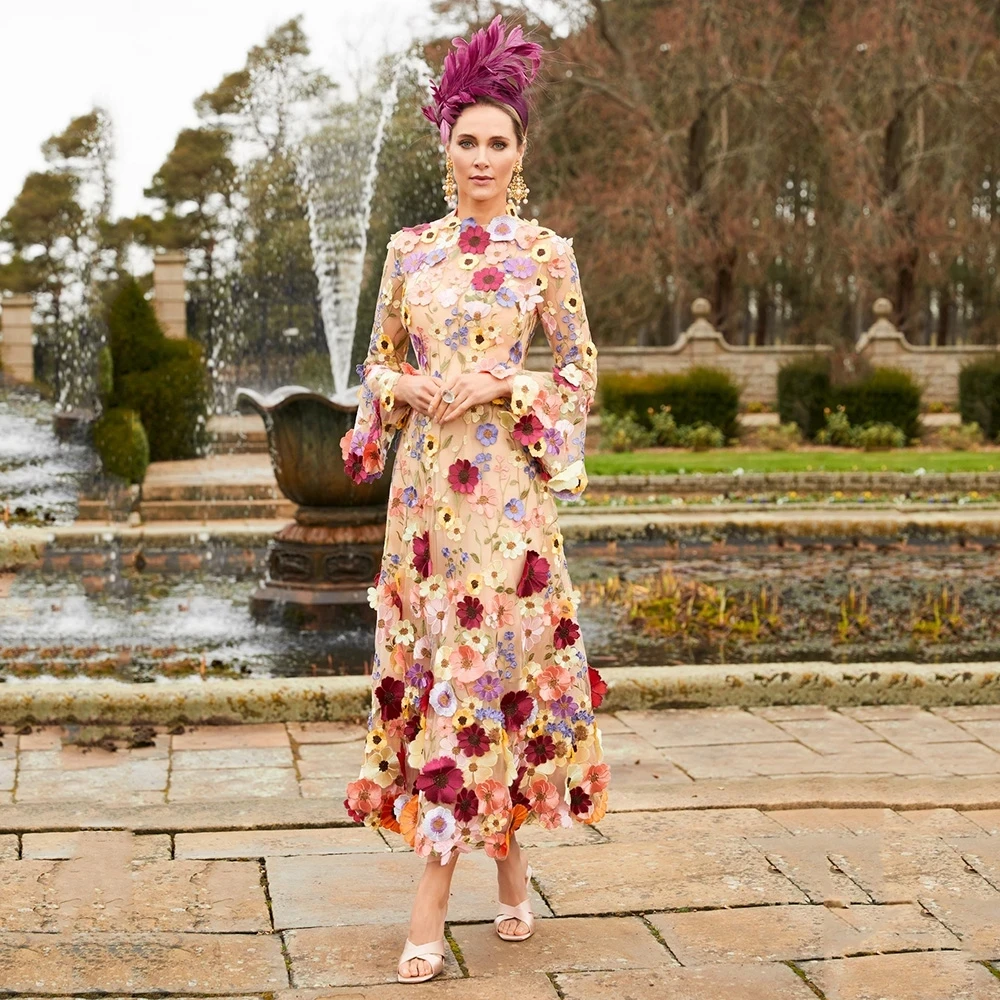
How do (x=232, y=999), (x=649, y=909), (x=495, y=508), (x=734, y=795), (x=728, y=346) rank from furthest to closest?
(x=728, y=346)
(x=734, y=795)
(x=649, y=909)
(x=495, y=508)
(x=232, y=999)

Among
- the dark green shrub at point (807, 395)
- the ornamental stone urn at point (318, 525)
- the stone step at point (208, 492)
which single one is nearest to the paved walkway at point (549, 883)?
the ornamental stone urn at point (318, 525)

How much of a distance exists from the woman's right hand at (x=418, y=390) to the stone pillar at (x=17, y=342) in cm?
2129

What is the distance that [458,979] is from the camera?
10.8 ft

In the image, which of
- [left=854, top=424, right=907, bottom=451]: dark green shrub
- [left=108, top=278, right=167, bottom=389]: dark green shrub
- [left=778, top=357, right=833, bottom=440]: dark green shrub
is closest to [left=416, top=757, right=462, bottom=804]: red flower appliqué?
[left=108, top=278, right=167, bottom=389]: dark green shrub

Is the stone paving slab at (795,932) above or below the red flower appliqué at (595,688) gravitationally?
below

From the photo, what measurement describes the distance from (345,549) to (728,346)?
20819 mm

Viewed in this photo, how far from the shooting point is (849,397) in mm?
22922

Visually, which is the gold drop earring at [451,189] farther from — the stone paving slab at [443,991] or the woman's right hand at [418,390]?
the stone paving slab at [443,991]

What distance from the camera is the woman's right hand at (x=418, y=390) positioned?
3393mm

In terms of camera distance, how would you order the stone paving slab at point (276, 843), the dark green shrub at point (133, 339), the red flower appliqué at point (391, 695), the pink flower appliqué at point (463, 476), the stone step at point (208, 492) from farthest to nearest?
the dark green shrub at point (133, 339), the stone step at point (208, 492), the stone paving slab at point (276, 843), the red flower appliqué at point (391, 695), the pink flower appliqué at point (463, 476)

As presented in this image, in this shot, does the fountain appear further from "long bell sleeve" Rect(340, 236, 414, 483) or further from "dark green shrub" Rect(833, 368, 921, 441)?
"dark green shrub" Rect(833, 368, 921, 441)

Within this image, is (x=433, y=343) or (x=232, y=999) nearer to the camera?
(x=232, y=999)

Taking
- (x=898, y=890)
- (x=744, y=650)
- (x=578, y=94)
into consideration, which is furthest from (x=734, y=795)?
(x=578, y=94)

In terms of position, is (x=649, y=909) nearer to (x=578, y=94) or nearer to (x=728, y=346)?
(x=728, y=346)
